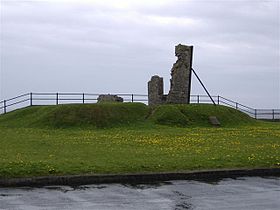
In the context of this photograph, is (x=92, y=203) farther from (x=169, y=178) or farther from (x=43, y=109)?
(x=43, y=109)

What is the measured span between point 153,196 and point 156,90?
3135 centimetres

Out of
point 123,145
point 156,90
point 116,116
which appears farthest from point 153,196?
point 156,90

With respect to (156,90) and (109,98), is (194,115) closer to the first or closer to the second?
(156,90)

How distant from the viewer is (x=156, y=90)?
1681 inches

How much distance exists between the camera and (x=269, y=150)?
63.1ft

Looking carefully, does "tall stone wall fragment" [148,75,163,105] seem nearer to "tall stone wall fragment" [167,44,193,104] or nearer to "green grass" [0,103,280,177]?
"tall stone wall fragment" [167,44,193,104]

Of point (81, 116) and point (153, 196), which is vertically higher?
point (81, 116)

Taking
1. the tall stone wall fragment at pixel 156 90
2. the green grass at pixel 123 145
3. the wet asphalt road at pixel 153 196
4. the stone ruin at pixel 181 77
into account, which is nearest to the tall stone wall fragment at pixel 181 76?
the stone ruin at pixel 181 77

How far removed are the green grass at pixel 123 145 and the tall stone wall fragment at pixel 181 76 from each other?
115 inches

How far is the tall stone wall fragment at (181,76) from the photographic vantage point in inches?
1555

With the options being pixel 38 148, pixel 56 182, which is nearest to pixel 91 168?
pixel 56 182

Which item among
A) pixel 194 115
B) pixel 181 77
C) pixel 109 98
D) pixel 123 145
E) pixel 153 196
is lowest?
pixel 153 196

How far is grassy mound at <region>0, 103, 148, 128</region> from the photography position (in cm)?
3256

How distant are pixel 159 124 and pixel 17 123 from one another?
364 inches
